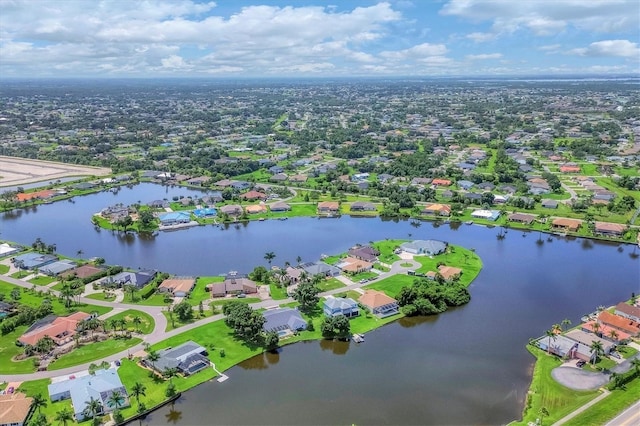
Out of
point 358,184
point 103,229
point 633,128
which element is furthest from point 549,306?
point 633,128

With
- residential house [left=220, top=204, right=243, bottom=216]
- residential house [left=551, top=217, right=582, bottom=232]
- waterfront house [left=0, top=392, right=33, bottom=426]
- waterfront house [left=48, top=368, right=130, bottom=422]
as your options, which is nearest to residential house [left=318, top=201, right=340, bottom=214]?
residential house [left=220, top=204, right=243, bottom=216]

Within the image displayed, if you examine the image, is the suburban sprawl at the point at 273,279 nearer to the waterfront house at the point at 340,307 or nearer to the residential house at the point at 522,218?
the waterfront house at the point at 340,307

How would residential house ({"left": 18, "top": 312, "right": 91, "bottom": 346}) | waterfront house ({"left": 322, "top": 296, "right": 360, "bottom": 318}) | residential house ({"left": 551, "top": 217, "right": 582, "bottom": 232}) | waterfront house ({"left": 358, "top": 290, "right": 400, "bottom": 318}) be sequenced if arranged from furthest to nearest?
residential house ({"left": 551, "top": 217, "right": 582, "bottom": 232}), waterfront house ({"left": 358, "top": 290, "right": 400, "bottom": 318}), waterfront house ({"left": 322, "top": 296, "right": 360, "bottom": 318}), residential house ({"left": 18, "top": 312, "right": 91, "bottom": 346})

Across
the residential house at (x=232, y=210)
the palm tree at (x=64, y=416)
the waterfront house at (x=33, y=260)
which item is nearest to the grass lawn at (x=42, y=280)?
the waterfront house at (x=33, y=260)

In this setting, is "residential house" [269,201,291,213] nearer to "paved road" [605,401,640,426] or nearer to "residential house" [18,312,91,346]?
"residential house" [18,312,91,346]

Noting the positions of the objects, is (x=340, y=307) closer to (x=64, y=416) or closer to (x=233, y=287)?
(x=233, y=287)

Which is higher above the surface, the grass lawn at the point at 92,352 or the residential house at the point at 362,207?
→ the residential house at the point at 362,207

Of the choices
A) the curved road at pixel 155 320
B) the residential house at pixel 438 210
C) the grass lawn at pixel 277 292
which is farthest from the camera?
the residential house at pixel 438 210

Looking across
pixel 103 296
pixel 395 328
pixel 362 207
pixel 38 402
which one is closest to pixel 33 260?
pixel 103 296
